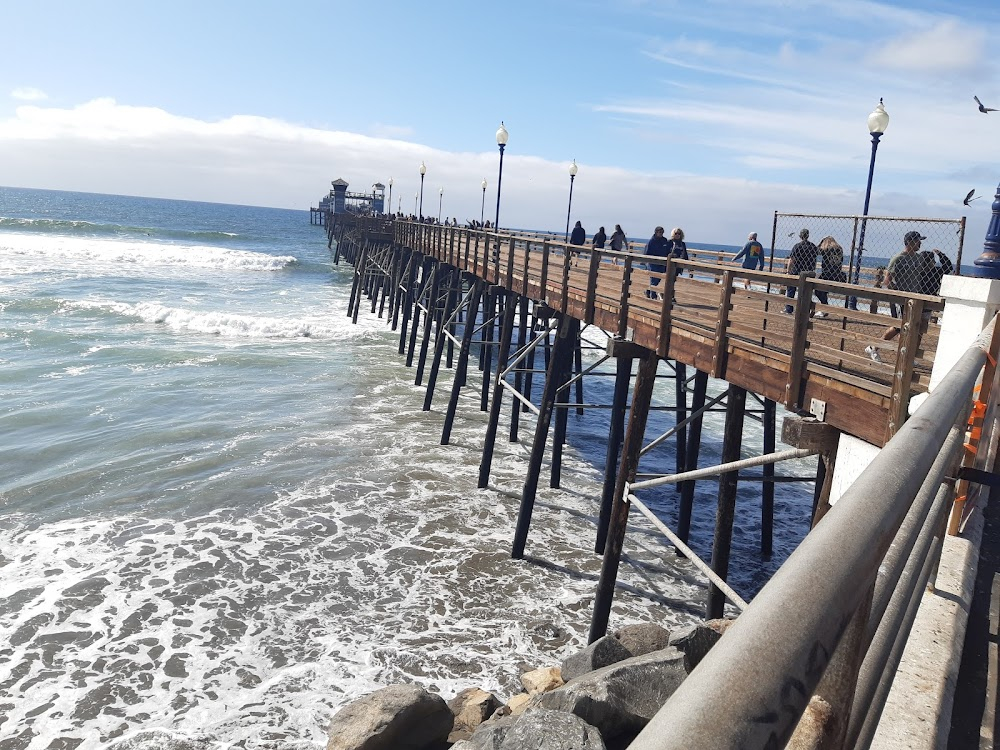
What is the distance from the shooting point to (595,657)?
6.47 metres

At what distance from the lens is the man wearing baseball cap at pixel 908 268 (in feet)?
25.6

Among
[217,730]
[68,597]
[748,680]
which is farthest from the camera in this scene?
[68,597]

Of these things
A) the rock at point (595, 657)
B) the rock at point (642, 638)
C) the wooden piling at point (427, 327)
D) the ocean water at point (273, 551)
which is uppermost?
the wooden piling at point (427, 327)

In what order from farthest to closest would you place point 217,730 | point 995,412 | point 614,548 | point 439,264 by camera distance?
point 439,264 → point 614,548 → point 217,730 → point 995,412

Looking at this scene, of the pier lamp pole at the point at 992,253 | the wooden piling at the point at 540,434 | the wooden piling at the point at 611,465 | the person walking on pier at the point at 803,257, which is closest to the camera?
the pier lamp pole at the point at 992,253

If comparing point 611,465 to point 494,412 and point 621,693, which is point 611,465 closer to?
point 494,412

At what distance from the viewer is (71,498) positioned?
12016 mm

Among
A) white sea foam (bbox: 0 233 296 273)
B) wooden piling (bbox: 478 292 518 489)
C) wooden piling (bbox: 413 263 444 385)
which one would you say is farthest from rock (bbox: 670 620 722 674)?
white sea foam (bbox: 0 233 296 273)

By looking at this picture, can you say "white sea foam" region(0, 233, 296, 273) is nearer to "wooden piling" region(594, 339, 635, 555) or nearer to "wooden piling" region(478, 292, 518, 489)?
"wooden piling" region(478, 292, 518, 489)

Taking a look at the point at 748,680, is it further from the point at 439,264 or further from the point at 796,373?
the point at 439,264

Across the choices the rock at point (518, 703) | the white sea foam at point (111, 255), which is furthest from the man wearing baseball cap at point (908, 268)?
the white sea foam at point (111, 255)

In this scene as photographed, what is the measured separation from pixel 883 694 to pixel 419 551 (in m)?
9.40

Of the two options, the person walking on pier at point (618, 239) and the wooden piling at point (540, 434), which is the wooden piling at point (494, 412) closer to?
the wooden piling at point (540, 434)

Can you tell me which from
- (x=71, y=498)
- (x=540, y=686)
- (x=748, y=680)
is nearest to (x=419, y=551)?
(x=540, y=686)
